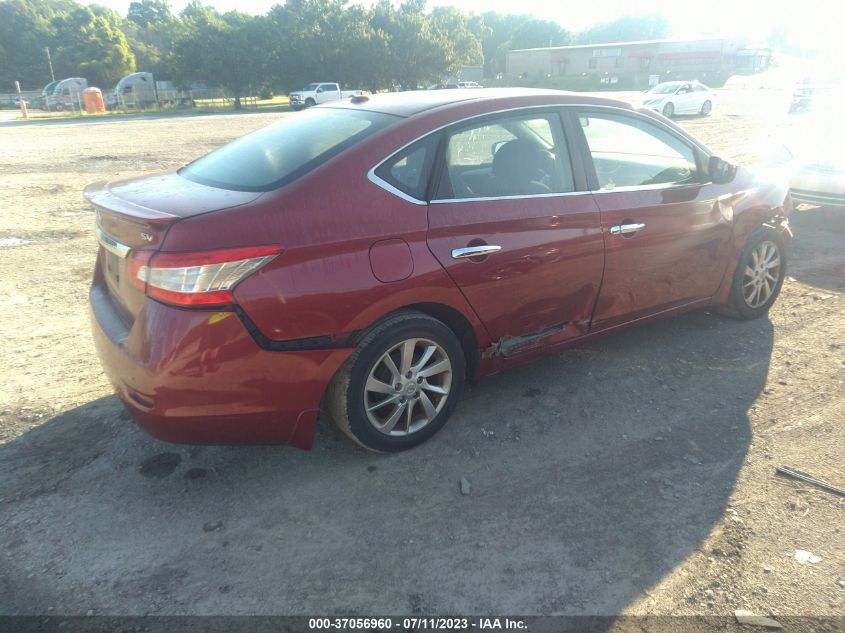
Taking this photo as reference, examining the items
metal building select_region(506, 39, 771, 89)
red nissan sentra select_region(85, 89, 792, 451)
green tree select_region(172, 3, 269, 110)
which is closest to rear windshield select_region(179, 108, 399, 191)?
red nissan sentra select_region(85, 89, 792, 451)

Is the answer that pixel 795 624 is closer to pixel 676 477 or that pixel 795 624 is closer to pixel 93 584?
pixel 676 477

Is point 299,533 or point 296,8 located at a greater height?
point 296,8

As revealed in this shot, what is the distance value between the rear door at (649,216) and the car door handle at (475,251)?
83 centimetres

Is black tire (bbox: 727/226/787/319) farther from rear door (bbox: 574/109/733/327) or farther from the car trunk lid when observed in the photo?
the car trunk lid

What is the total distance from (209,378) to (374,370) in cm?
79

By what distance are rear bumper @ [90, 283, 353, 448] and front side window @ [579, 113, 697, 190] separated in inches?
83.2

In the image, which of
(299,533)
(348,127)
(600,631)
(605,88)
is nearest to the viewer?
(600,631)

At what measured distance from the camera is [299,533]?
2715 millimetres

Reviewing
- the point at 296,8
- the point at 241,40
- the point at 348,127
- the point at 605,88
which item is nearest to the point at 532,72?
the point at 605,88

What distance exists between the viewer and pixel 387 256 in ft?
9.44

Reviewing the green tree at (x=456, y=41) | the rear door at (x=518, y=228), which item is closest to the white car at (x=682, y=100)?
the rear door at (x=518, y=228)

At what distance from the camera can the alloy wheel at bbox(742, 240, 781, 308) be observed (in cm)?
464

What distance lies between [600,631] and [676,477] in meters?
1.08

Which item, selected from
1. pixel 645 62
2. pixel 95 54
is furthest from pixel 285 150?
pixel 95 54
